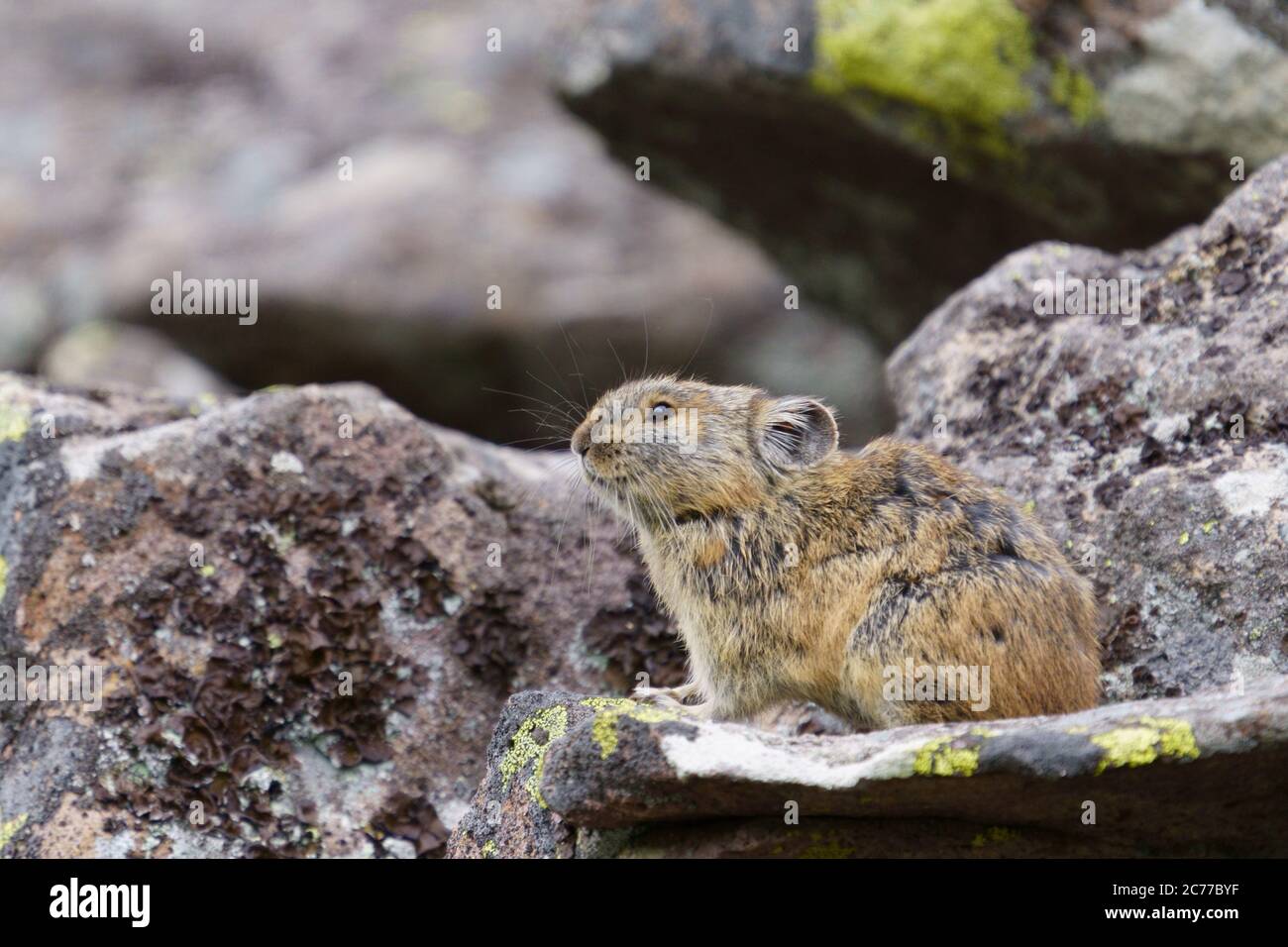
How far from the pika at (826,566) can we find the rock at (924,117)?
4483 mm

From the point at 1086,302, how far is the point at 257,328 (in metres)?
10.2

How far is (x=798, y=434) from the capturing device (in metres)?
7.51

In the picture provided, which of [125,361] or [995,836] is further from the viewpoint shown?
[125,361]

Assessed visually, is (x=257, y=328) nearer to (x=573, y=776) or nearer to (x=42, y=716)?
(x=42, y=716)

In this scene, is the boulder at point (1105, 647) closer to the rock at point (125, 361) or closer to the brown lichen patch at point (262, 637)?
the brown lichen patch at point (262, 637)

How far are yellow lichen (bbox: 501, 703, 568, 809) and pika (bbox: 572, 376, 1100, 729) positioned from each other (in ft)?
3.86

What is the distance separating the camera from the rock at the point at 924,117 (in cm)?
1055

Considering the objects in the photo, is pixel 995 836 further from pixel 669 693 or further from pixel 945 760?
pixel 669 693

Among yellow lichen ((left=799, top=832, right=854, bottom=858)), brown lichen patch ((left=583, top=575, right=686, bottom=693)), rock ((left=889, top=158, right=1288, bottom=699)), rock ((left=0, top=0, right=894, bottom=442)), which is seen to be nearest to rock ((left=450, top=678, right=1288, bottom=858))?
yellow lichen ((left=799, top=832, right=854, bottom=858))

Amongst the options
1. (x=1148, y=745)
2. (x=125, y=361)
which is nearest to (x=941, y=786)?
(x=1148, y=745)

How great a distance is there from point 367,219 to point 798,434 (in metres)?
10.9

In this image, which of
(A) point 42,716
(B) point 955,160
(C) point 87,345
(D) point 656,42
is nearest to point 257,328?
(C) point 87,345

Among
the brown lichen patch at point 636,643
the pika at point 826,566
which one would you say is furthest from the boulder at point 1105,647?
the brown lichen patch at point 636,643

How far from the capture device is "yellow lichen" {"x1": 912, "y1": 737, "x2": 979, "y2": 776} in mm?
4820
